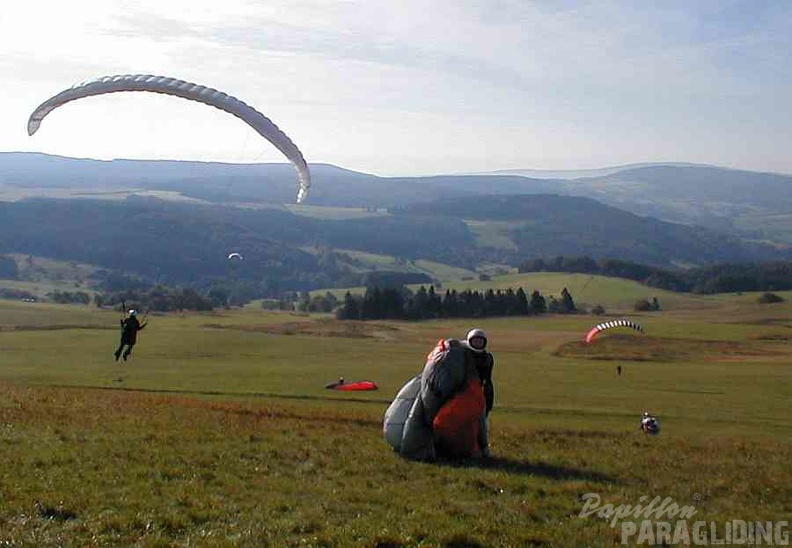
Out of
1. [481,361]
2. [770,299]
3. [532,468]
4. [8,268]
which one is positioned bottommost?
[8,268]

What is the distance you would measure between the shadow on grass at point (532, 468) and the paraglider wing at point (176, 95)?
11194 millimetres

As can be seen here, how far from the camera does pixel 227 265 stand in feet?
475

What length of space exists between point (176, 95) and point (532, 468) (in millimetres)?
12128

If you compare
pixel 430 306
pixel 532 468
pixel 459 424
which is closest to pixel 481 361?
pixel 459 424

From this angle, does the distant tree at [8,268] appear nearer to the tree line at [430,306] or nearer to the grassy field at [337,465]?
the tree line at [430,306]

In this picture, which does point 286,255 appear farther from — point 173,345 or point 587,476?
point 587,476

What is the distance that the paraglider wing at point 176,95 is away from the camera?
65.3 feet

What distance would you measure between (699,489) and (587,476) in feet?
4.49

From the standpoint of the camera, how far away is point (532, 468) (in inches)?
485

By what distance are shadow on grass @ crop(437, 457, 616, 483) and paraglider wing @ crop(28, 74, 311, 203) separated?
11.2m

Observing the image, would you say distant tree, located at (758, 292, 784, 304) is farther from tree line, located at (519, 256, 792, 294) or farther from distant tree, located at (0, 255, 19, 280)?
distant tree, located at (0, 255, 19, 280)

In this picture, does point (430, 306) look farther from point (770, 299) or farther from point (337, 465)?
point (337, 465)

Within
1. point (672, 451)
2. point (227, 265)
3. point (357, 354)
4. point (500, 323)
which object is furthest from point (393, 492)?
point (227, 265)

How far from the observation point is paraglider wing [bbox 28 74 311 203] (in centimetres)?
1991
